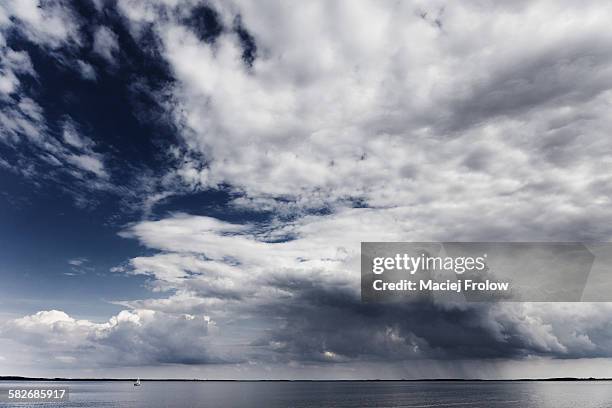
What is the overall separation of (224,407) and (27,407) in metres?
78.2

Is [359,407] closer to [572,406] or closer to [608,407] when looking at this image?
[572,406]

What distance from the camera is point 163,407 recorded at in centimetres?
19800

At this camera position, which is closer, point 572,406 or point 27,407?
point 27,407

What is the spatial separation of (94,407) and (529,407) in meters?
195

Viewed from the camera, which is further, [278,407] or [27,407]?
[278,407]

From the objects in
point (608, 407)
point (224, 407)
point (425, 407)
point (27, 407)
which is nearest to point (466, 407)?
point (425, 407)

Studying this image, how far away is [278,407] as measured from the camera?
195 metres

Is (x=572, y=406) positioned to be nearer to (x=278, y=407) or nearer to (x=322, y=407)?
(x=322, y=407)

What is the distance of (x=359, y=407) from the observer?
193125 millimetres

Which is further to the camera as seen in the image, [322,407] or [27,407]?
[322,407]

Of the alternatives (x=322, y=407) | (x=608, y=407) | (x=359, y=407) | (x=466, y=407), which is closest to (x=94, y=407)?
(x=322, y=407)

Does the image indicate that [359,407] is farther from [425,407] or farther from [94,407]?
[94,407]

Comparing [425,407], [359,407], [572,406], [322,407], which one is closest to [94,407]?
[322,407]

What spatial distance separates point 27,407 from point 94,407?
3200 cm
